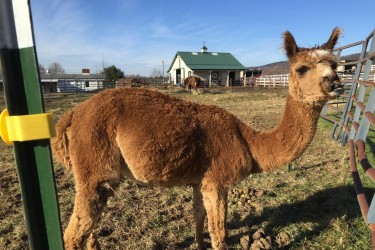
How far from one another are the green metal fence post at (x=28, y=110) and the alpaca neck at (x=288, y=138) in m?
2.47

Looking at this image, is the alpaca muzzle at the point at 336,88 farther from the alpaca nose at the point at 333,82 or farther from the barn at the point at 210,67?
the barn at the point at 210,67

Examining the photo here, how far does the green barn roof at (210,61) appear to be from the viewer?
4730 centimetres

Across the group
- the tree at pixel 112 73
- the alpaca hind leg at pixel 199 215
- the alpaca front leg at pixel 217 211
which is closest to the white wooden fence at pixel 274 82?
the tree at pixel 112 73

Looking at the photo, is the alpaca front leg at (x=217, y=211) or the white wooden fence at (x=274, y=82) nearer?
the alpaca front leg at (x=217, y=211)

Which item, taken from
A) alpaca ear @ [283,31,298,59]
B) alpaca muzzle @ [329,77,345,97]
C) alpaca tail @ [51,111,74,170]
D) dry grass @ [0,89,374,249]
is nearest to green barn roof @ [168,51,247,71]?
dry grass @ [0,89,374,249]

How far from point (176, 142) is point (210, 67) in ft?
149

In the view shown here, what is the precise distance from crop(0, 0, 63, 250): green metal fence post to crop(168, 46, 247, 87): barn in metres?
44.4

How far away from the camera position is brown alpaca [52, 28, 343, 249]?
9.45ft

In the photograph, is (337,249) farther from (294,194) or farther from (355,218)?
(294,194)

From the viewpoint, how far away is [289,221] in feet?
13.0

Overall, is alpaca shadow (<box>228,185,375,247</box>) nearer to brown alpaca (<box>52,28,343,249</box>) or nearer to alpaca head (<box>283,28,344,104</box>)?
brown alpaca (<box>52,28,343,249</box>)

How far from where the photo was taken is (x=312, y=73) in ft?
9.91

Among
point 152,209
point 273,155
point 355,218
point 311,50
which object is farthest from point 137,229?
point 311,50

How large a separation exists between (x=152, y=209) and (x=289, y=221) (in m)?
1.94
